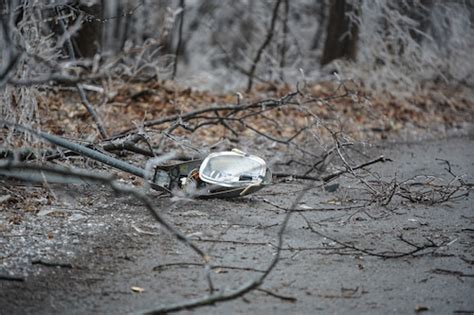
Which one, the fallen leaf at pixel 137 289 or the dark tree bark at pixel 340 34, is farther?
the dark tree bark at pixel 340 34

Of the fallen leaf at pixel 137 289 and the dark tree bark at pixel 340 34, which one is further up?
the dark tree bark at pixel 340 34

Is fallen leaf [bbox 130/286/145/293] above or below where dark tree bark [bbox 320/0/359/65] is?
below

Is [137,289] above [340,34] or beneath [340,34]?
beneath

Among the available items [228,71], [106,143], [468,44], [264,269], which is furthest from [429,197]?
[228,71]

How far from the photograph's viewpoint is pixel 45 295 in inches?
139

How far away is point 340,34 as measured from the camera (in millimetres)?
10641

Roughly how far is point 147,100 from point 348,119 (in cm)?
230

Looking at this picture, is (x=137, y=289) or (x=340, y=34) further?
(x=340, y=34)

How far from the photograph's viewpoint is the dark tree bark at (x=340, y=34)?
402 inches

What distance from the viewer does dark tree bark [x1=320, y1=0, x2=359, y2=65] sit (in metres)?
10.2

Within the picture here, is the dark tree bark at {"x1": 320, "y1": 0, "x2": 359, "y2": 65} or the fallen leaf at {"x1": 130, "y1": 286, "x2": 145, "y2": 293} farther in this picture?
the dark tree bark at {"x1": 320, "y1": 0, "x2": 359, "y2": 65}

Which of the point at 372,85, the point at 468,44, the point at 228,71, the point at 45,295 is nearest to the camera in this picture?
the point at 45,295

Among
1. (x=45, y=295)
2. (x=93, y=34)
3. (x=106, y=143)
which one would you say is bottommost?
(x=45, y=295)

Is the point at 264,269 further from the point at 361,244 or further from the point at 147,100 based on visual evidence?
the point at 147,100
